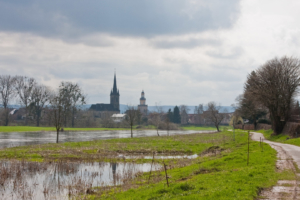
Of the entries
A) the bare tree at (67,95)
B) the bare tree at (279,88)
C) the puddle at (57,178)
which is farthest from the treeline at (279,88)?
the bare tree at (67,95)

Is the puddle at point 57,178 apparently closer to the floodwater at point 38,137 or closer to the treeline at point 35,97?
the floodwater at point 38,137

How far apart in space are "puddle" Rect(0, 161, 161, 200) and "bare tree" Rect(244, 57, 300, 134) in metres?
23.5

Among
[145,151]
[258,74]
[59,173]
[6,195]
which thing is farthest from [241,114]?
[6,195]

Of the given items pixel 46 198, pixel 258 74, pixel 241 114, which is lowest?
pixel 46 198

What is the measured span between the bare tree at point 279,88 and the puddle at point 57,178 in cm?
2351

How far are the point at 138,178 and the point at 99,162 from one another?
6.71 meters

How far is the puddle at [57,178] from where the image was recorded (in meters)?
13.9

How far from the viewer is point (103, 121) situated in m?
116

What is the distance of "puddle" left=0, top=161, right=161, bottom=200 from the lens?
13.9 metres

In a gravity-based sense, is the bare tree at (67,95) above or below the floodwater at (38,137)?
above

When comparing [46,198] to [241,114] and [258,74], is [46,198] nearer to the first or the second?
[258,74]

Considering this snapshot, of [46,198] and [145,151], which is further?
[145,151]

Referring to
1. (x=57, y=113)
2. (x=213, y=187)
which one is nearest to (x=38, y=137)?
(x=57, y=113)

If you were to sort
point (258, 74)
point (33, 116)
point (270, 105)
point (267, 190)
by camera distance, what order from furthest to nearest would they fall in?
1. point (33, 116)
2. point (258, 74)
3. point (270, 105)
4. point (267, 190)
